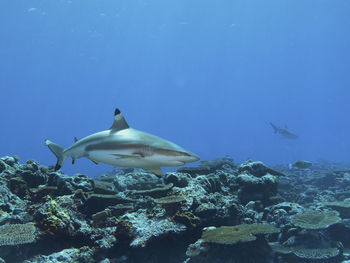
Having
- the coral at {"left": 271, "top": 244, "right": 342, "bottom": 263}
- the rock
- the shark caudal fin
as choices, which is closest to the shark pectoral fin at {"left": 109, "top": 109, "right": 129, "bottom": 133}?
the shark caudal fin

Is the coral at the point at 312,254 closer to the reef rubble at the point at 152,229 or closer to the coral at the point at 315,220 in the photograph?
the reef rubble at the point at 152,229

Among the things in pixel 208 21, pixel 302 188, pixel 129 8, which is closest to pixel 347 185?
pixel 302 188

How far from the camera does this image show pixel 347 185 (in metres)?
15.9

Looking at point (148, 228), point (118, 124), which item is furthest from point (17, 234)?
point (118, 124)

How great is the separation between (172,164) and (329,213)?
19.1 ft

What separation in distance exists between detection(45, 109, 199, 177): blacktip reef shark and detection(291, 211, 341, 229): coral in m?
4.34

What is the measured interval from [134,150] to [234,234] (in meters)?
2.76

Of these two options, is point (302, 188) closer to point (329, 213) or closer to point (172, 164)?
point (329, 213)

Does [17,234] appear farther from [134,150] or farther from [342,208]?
[342,208]

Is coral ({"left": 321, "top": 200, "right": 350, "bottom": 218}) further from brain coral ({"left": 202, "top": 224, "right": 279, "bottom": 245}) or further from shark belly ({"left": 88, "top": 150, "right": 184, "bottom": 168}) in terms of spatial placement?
shark belly ({"left": 88, "top": 150, "right": 184, "bottom": 168})

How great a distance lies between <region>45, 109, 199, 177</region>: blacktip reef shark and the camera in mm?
3840

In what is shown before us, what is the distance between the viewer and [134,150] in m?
3.97

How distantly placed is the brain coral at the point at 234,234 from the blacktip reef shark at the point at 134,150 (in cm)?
173

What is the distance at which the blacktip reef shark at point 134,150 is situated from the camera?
3.84m
